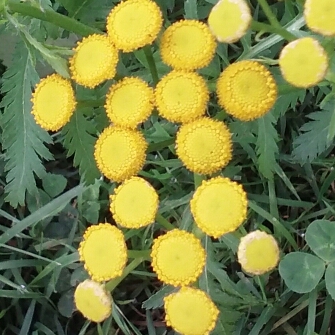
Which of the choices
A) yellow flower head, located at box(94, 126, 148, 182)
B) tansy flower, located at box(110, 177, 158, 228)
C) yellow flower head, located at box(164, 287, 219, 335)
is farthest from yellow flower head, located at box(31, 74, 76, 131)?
yellow flower head, located at box(164, 287, 219, 335)

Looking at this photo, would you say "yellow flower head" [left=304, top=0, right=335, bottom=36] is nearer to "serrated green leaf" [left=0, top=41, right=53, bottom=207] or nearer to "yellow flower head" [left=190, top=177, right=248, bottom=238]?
"yellow flower head" [left=190, top=177, right=248, bottom=238]

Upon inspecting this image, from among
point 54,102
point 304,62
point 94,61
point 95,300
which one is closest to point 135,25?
point 94,61

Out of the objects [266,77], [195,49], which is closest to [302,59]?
[266,77]

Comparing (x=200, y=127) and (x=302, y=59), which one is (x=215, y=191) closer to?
(x=200, y=127)

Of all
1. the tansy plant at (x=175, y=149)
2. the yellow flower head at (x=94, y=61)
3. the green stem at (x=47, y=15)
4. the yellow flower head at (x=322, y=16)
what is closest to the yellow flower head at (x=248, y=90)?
the tansy plant at (x=175, y=149)

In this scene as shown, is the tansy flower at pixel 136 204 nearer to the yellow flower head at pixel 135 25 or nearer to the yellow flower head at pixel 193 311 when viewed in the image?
the yellow flower head at pixel 193 311

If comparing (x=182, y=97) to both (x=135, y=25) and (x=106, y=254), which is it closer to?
(x=135, y=25)
